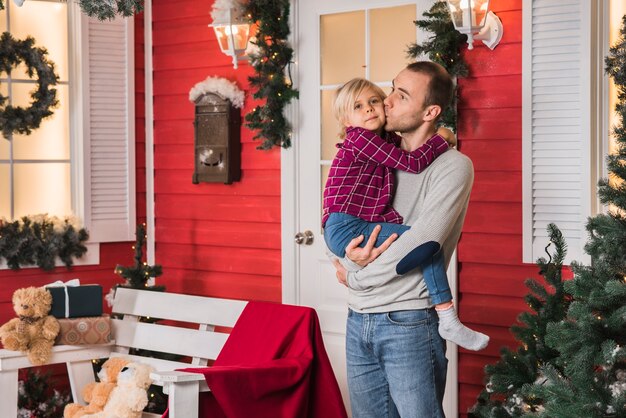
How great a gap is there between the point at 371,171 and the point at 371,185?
4 centimetres

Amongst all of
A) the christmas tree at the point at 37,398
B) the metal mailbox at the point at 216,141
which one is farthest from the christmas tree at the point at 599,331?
the christmas tree at the point at 37,398

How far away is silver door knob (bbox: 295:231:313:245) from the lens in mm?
4762

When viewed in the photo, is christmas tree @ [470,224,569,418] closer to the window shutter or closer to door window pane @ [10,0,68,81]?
the window shutter

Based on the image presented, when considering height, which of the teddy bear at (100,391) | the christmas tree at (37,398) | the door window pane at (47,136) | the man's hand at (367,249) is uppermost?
the door window pane at (47,136)

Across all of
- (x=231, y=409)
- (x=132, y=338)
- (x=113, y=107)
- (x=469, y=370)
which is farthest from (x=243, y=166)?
(x=231, y=409)

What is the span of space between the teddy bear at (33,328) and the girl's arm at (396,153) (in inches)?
77.2

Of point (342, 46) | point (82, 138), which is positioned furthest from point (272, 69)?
point (82, 138)

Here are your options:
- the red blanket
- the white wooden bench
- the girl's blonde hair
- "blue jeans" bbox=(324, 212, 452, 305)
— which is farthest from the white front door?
"blue jeans" bbox=(324, 212, 452, 305)

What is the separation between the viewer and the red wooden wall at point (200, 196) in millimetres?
5004

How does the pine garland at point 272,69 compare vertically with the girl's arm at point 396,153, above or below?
above

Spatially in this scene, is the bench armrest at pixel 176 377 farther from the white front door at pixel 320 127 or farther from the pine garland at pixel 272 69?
the pine garland at pixel 272 69

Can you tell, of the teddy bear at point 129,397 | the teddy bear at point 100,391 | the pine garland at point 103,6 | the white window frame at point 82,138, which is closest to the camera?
the pine garland at point 103,6

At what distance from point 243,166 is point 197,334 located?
1.36m

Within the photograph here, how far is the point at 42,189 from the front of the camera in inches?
203
